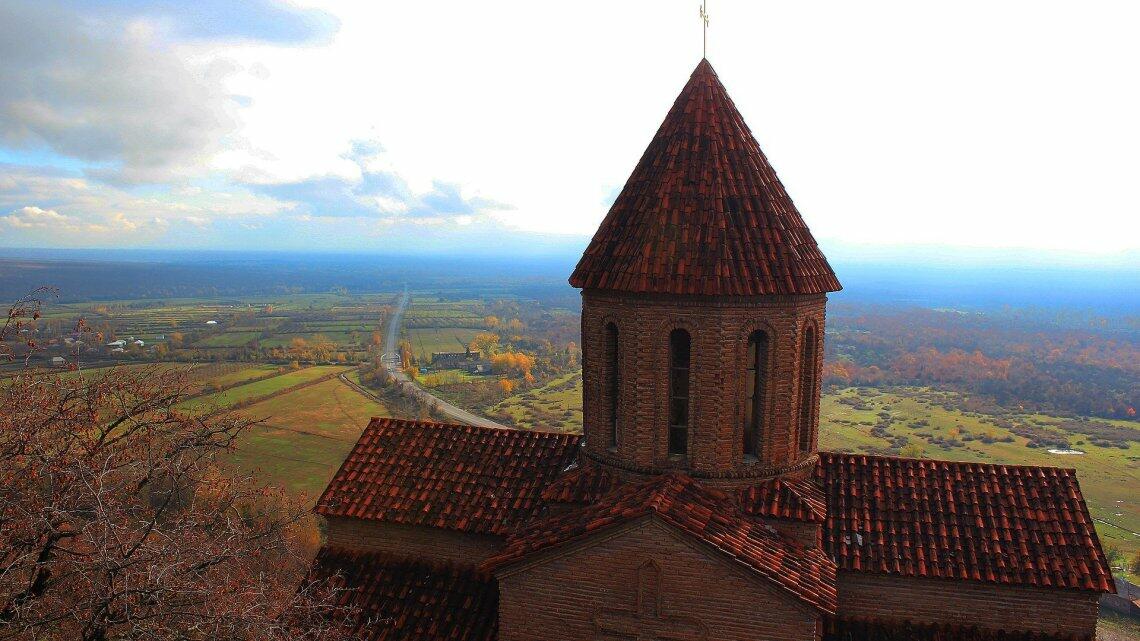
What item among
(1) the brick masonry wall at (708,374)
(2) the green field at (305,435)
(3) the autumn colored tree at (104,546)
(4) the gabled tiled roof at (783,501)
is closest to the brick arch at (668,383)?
(1) the brick masonry wall at (708,374)

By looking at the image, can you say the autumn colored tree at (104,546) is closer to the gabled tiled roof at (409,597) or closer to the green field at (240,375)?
the gabled tiled roof at (409,597)

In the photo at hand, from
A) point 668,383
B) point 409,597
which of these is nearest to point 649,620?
point 668,383

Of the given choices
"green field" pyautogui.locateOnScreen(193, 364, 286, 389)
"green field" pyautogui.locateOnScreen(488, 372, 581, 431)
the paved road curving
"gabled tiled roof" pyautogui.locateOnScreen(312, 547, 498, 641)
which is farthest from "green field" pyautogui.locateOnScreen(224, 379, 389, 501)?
"gabled tiled roof" pyautogui.locateOnScreen(312, 547, 498, 641)

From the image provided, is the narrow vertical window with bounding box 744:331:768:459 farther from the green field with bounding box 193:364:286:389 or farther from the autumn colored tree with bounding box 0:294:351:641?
the green field with bounding box 193:364:286:389

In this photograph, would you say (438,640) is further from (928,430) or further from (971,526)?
(928,430)

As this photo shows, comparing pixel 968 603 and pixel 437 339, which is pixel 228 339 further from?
pixel 968 603

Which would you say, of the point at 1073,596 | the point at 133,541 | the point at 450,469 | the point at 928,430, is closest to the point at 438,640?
the point at 450,469
